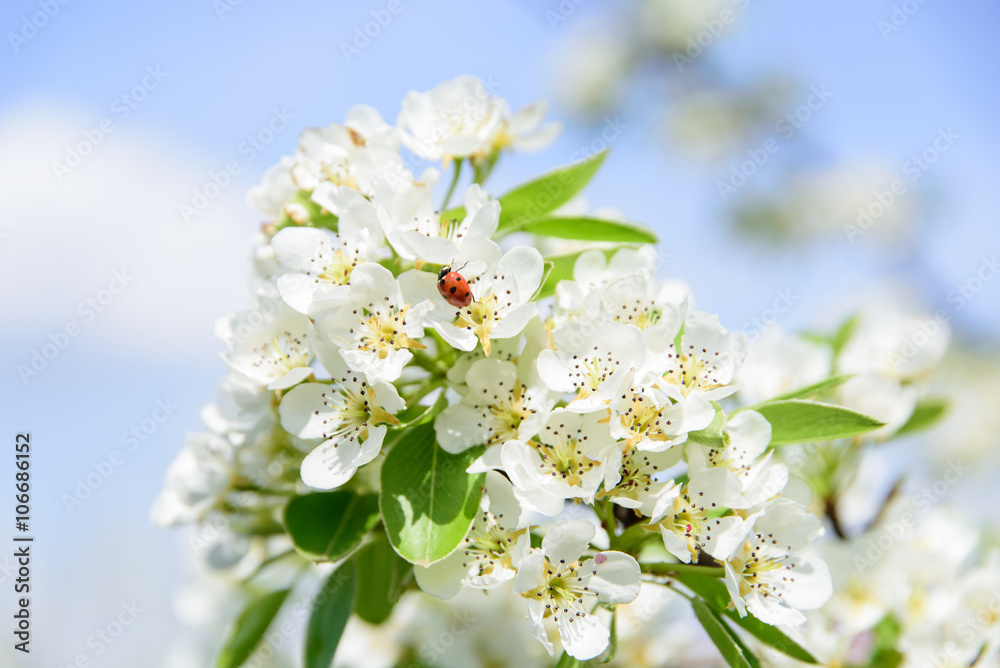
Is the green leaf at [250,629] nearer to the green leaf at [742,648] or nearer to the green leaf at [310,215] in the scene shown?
the green leaf at [310,215]

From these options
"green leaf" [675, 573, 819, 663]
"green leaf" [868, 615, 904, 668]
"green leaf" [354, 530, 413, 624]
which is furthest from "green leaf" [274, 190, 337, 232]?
"green leaf" [868, 615, 904, 668]

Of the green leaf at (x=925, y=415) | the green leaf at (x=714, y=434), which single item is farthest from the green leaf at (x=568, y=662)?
→ the green leaf at (x=925, y=415)

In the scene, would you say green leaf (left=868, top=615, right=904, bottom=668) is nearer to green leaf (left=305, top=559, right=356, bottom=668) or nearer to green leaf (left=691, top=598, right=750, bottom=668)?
green leaf (left=691, top=598, right=750, bottom=668)

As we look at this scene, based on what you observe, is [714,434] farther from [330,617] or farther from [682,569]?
[330,617]

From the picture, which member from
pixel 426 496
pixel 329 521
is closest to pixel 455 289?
pixel 426 496

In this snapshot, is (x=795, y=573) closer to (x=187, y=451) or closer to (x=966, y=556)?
(x=966, y=556)

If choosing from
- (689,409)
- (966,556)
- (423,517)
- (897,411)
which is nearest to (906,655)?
(966,556)
